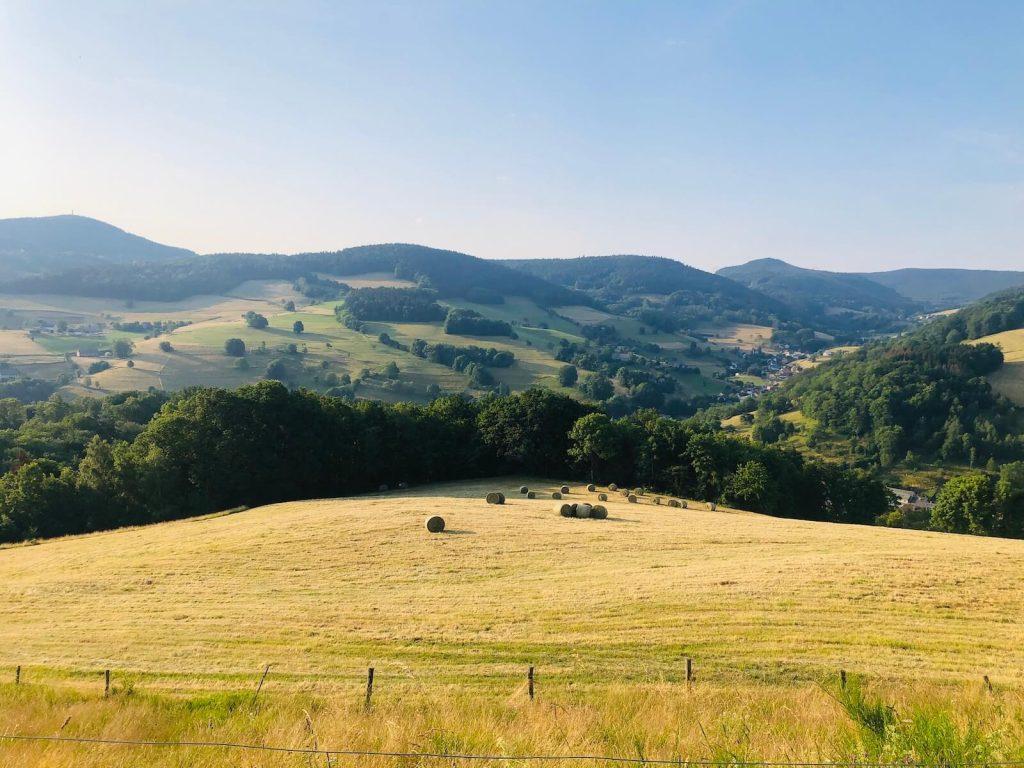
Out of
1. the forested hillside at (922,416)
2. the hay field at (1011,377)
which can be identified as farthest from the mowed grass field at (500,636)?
the hay field at (1011,377)

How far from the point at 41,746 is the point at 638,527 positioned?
35.8m

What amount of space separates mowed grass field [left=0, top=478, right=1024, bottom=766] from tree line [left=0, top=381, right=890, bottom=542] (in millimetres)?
13584

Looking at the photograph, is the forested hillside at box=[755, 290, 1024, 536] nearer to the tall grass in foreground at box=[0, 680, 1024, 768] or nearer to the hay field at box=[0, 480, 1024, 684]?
the hay field at box=[0, 480, 1024, 684]

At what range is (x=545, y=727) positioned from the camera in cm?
981

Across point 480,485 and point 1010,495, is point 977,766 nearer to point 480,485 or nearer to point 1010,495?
point 480,485

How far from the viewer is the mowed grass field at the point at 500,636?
9.86 meters

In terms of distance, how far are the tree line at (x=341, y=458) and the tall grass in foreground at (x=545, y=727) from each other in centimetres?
4807

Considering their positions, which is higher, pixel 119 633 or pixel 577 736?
pixel 577 736

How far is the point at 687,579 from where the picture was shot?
89.6ft

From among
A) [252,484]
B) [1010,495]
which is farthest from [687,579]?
[1010,495]

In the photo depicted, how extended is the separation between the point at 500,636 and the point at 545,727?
11.7 metres

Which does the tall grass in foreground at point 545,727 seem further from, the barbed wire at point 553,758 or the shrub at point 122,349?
the shrub at point 122,349

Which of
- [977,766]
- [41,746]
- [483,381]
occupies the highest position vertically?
[977,766]

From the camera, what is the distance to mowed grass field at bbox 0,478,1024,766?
9.86m
